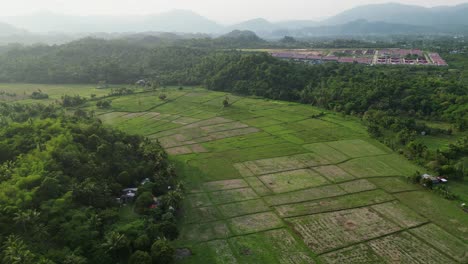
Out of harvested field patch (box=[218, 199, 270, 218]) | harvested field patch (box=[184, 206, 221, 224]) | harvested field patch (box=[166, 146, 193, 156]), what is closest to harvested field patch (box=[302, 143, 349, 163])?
harvested field patch (box=[218, 199, 270, 218])

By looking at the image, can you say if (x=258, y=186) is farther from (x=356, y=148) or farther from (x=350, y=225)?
(x=356, y=148)

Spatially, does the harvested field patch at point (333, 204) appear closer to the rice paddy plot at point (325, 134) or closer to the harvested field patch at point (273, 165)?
the harvested field patch at point (273, 165)

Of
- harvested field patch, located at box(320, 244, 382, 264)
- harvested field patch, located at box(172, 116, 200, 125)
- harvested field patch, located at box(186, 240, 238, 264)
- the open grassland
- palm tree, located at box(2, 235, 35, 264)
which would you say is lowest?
harvested field patch, located at box(186, 240, 238, 264)

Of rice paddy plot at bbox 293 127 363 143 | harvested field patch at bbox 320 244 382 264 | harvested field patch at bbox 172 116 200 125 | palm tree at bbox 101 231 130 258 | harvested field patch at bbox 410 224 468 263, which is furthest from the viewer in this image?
harvested field patch at bbox 172 116 200 125

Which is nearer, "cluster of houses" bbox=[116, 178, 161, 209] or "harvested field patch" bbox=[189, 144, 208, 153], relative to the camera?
"cluster of houses" bbox=[116, 178, 161, 209]

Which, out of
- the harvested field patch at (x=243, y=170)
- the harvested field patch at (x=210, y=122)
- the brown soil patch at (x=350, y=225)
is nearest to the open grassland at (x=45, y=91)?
the harvested field patch at (x=210, y=122)

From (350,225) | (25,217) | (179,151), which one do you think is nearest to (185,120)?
(179,151)

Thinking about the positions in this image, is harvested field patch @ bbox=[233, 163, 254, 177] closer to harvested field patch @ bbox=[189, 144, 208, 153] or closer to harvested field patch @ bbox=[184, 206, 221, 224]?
harvested field patch @ bbox=[189, 144, 208, 153]
